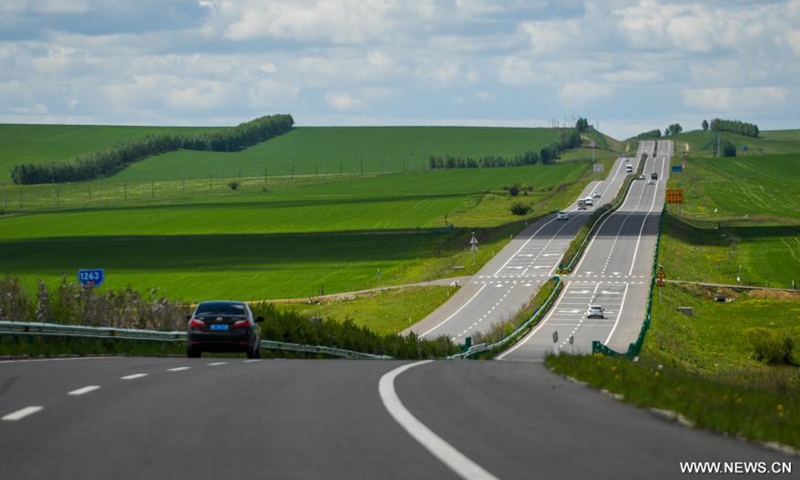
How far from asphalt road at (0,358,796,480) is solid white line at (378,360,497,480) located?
0.05 ft

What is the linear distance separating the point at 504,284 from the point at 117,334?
71.2 m

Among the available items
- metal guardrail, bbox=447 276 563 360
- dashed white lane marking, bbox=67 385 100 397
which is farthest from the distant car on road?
dashed white lane marking, bbox=67 385 100 397

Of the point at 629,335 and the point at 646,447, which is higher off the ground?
the point at 646,447

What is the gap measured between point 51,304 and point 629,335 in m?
43.6

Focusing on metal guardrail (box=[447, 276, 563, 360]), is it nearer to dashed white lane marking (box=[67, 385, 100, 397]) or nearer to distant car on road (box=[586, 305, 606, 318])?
distant car on road (box=[586, 305, 606, 318])

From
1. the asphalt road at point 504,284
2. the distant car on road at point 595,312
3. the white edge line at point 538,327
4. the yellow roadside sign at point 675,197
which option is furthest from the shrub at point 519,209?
the distant car on road at point 595,312

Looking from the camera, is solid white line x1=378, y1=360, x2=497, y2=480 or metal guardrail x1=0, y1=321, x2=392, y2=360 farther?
metal guardrail x1=0, y1=321, x2=392, y2=360

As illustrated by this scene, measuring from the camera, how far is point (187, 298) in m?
95.8

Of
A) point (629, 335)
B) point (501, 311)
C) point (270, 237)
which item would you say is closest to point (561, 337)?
point (629, 335)

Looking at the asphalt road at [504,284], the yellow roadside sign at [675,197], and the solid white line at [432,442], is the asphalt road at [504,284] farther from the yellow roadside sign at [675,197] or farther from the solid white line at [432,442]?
the solid white line at [432,442]

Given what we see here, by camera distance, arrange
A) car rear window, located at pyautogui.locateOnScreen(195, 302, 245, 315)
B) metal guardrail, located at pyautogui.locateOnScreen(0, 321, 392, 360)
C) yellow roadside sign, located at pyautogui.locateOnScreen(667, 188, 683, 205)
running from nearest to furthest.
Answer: metal guardrail, located at pyautogui.locateOnScreen(0, 321, 392, 360), car rear window, located at pyautogui.locateOnScreen(195, 302, 245, 315), yellow roadside sign, located at pyautogui.locateOnScreen(667, 188, 683, 205)

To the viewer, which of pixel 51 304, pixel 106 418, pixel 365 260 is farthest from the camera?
pixel 365 260

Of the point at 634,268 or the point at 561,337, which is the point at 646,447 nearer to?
the point at 561,337

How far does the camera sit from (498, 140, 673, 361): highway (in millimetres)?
69562
